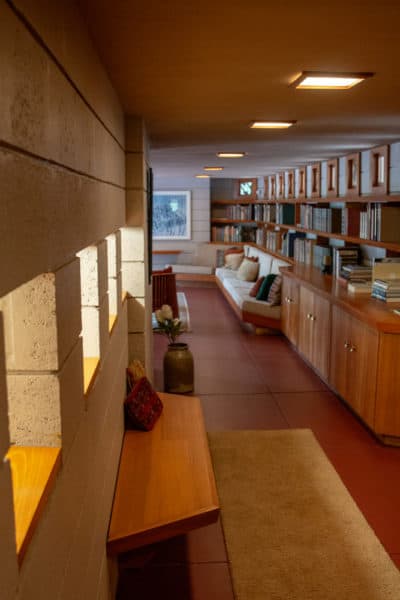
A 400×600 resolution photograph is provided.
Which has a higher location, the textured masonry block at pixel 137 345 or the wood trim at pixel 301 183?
the wood trim at pixel 301 183

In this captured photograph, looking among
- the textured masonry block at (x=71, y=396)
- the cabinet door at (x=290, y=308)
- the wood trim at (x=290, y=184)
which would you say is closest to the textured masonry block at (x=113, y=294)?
the textured masonry block at (x=71, y=396)

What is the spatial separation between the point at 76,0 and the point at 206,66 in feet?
3.04

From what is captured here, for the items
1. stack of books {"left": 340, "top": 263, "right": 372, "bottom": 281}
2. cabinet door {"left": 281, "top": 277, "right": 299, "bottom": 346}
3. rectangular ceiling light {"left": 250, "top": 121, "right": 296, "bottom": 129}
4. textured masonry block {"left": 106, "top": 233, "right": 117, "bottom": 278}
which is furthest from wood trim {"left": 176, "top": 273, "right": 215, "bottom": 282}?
textured masonry block {"left": 106, "top": 233, "right": 117, "bottom": 278}

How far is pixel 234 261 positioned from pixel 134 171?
27.7ft

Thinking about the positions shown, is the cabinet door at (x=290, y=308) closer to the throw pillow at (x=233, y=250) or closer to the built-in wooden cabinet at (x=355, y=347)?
the built-in wooden cabinet at (x=355, y=347)

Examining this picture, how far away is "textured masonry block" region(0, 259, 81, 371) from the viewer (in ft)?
4.38

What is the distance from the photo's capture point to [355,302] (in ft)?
16.4

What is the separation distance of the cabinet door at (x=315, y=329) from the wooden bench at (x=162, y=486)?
7.34 ft

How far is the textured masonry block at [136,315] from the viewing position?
13.4 ft

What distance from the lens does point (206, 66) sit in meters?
2.57

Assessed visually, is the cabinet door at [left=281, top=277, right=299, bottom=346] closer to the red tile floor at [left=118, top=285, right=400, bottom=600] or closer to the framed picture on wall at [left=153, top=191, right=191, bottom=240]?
the red tile floor at [left=118, top=285, right=400, bottom=600]

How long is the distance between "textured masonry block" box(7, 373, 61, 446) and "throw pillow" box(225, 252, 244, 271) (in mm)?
10866

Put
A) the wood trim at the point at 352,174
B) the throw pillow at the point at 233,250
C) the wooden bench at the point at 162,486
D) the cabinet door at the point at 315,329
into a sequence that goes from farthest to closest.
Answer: the throw pillow at the point at 233,250 → the wood trim at the point at 352,174 → the cabinet door at the point at 315,329 → the wooden bench at the point at 162,486

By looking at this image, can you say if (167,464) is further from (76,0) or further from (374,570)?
(76,0)
